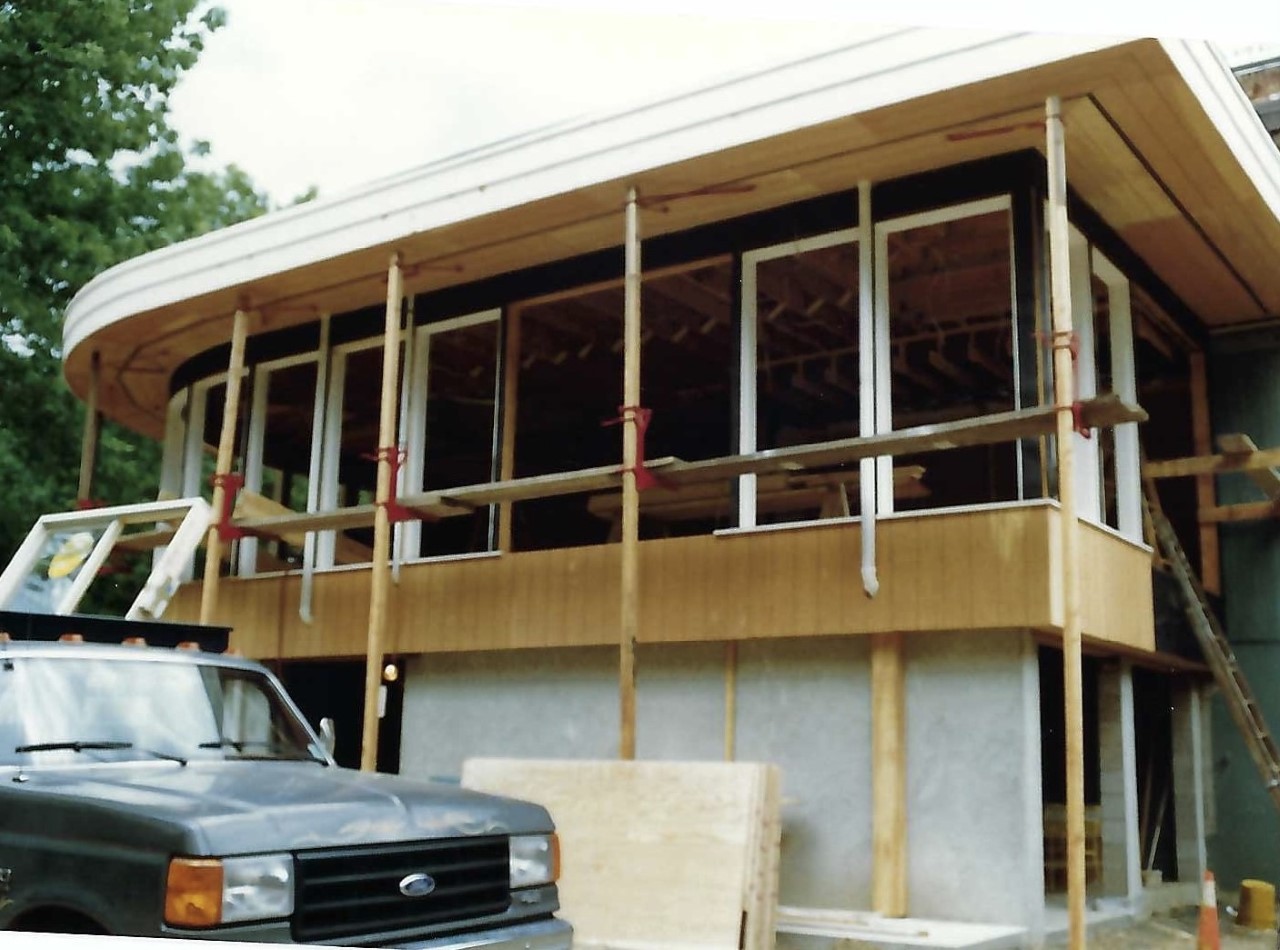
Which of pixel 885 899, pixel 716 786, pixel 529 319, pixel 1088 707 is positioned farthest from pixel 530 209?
pixel 1088 707

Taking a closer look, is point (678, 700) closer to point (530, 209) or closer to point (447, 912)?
point (530, 209)

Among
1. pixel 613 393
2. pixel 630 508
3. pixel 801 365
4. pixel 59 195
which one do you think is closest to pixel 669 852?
pixel 630 508

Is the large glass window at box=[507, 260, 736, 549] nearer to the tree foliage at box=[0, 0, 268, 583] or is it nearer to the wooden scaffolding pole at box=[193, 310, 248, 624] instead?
the wooden scaffolding pole at box=[193, 310, 248, 624]

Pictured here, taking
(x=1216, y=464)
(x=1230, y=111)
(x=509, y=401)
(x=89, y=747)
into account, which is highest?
(x=1230, y=111)

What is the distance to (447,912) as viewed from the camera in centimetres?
532

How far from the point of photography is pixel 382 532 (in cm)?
1080

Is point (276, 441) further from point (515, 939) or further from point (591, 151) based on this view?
point (515, 939)

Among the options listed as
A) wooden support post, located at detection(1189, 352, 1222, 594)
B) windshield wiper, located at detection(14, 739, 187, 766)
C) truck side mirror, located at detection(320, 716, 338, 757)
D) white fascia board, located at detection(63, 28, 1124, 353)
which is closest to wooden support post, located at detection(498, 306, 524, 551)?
white fascia board, located at detection(63, 28, 1124, 353)

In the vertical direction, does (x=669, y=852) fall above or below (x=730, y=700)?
below

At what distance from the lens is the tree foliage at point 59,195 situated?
693 inches

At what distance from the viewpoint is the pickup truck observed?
15.2 feet

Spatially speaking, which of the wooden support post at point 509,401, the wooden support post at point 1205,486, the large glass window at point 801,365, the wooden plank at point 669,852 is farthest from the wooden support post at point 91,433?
the wooden support post at point 1205,486

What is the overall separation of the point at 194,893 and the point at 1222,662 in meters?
9.78

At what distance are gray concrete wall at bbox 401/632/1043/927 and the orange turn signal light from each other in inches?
224
